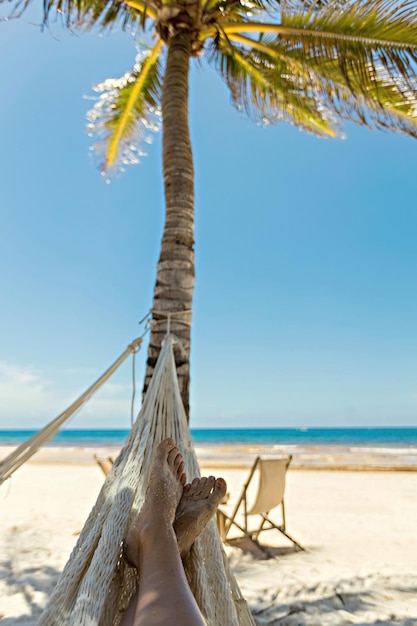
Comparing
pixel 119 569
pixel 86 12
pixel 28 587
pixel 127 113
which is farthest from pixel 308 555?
pixel 86 12

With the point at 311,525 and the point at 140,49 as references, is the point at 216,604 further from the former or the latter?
the point at 140,49

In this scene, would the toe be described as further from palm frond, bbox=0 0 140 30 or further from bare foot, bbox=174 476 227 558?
palm frond, bbox=0 0 140 30

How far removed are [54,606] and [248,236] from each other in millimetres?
13578

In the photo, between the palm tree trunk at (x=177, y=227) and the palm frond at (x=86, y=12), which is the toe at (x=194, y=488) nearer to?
the palm tree trunk at (x=177, y=227)

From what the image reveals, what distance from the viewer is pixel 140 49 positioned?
3.76 m

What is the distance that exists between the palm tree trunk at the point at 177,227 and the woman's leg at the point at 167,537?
2.39 feet

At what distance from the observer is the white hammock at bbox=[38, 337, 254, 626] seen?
2.92 feet

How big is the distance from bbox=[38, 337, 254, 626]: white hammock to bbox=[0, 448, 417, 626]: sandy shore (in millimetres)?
872

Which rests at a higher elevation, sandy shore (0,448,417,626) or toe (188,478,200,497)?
toe (188,478,200,497)

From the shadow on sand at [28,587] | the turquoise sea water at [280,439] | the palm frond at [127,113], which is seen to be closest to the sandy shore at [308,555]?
the shadow on sand at [28,587]

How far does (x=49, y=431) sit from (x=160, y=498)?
0.55 m

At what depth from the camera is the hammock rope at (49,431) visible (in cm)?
126

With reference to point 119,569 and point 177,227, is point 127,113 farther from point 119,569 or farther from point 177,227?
point 119,569

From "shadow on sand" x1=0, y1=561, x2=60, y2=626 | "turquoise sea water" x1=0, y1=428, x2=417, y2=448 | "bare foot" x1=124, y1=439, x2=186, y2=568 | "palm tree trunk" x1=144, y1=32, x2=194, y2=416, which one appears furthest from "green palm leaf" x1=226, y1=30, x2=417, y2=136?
"turquoise sea water" x1=0, y1=428, x2=417, y2=448
